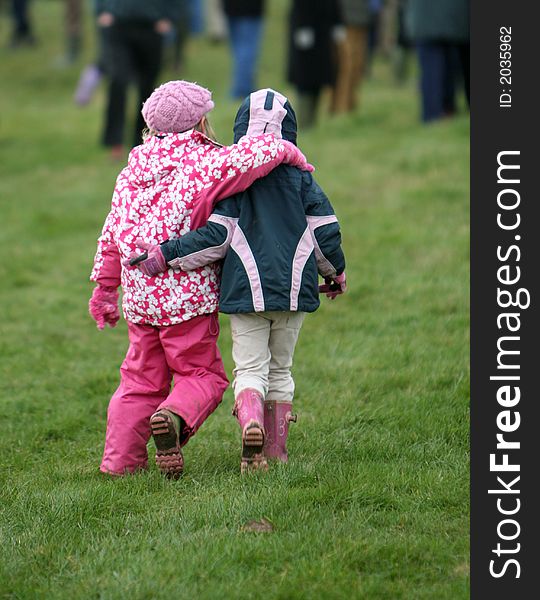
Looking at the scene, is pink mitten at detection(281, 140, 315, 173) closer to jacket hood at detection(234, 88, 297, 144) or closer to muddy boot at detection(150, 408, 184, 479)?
jacket hood at detection(234, 88, 297, 144)

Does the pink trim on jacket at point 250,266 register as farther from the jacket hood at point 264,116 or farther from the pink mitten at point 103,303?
the pink mitten at point 103,303

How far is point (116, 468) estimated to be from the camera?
5.45 m

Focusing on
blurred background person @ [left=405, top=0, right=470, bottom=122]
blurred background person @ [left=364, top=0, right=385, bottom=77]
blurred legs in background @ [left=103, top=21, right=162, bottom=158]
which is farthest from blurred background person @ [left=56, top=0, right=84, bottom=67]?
blurred background person @ [left=405, top=0, right=470, bottom=122]

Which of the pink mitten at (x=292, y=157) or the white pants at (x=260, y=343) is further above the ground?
the pink mitten at (x=292, y=157)

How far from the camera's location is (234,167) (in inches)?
199

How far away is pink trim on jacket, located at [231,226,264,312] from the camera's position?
201 inches

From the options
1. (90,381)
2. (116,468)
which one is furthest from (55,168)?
(116,468)

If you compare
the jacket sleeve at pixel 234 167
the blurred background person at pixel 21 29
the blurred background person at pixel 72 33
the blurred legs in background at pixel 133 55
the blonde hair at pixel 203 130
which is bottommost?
the jacket sleeve at pixel 234 167

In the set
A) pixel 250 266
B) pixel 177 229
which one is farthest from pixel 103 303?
pixel 250 266

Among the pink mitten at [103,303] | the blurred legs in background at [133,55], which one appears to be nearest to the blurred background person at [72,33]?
the blurred legs in background at [133,55]

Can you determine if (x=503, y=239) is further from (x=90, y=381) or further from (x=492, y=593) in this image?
(x=90, y=381)

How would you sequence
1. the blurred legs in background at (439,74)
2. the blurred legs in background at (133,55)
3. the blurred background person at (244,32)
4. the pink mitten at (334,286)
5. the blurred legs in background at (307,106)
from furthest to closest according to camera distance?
the blurred background person at (244,32), the blurred legs in background at (307,106), the blurred legs in background at (439,74), the blurred legs in background at (133,55), the pink mitten at (334,286)

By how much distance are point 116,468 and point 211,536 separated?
3.56ft

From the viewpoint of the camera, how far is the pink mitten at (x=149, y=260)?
5121mm
